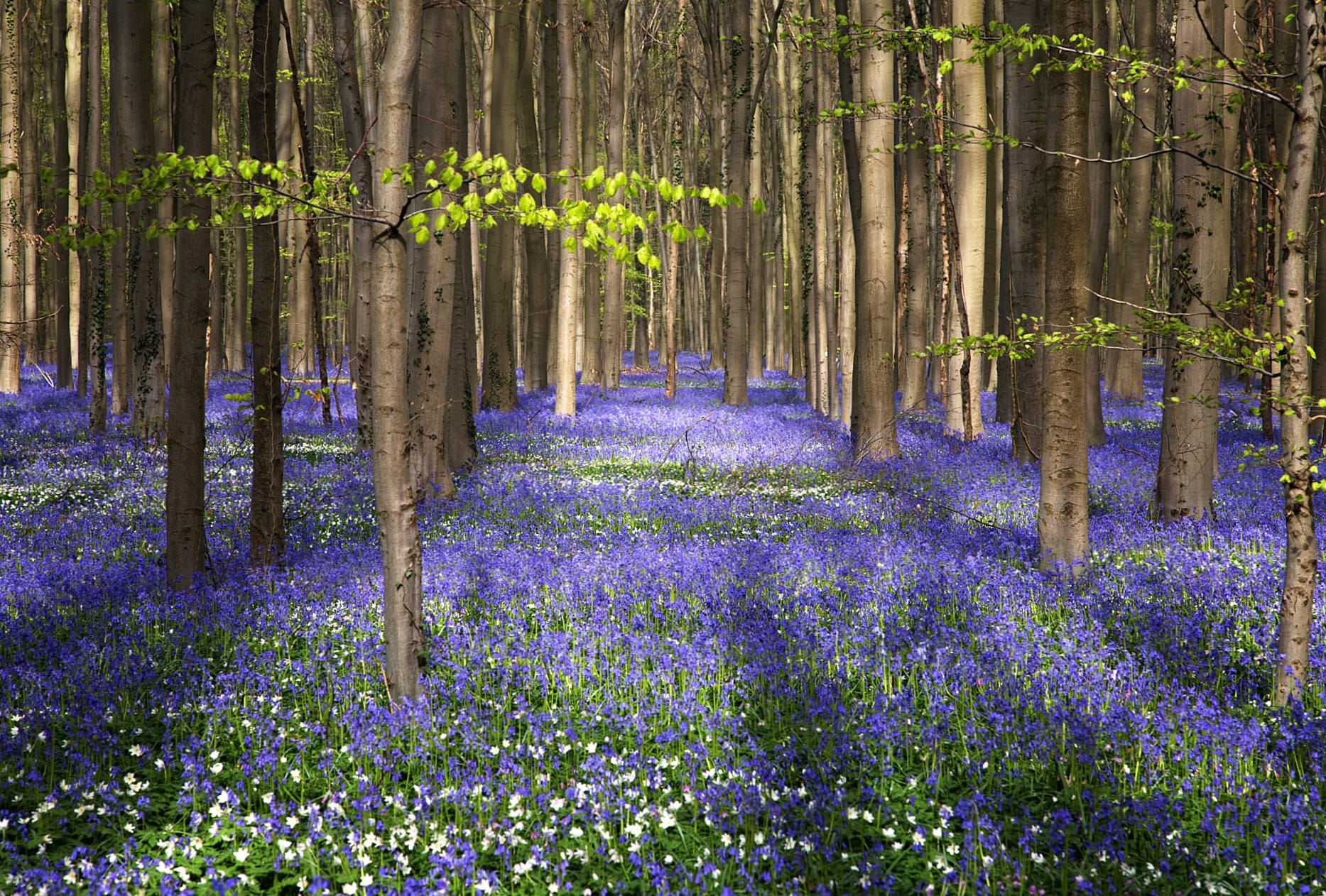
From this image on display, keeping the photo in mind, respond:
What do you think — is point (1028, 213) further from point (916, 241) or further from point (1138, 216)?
point (1138, 216)

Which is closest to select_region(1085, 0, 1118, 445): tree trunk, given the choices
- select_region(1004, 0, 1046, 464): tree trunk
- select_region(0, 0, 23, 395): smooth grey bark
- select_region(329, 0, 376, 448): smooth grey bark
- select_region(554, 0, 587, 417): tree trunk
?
select_region(1004, 0, 1046, 464): tree trunk

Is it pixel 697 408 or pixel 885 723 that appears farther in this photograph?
pixel 697 408

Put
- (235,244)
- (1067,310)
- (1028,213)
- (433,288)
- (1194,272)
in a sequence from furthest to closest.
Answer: (235,244) < (1028,213) < (433,288) < (1194,272) < (1067,310)

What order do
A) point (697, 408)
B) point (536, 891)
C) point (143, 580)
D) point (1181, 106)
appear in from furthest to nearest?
point (697, 408)
point (1181, 106)
point (143, 580)
point (536, 891)

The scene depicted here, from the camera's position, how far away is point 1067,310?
23.9ft

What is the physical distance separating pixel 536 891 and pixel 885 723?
2.16 metres

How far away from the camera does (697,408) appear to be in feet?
74.7

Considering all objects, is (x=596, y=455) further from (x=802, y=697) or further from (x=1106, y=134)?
(x=1106, y=134)

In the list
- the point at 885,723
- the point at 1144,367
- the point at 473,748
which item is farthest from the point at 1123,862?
the point at 1144,367

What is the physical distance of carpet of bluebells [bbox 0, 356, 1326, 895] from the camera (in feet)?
11.9

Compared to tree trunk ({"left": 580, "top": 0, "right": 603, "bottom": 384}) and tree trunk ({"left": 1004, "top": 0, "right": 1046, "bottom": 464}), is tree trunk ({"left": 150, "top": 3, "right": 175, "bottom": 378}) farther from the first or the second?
tree trunk ({"left": 1004, "top": 0, "right": 1046, "bottom": 464})

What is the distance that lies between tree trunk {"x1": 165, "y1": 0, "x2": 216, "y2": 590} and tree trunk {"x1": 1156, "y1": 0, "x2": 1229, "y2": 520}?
28.6 ft

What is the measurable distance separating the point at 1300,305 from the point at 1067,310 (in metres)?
2.76

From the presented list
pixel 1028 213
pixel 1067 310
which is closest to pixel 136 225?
pixel 1067 310
